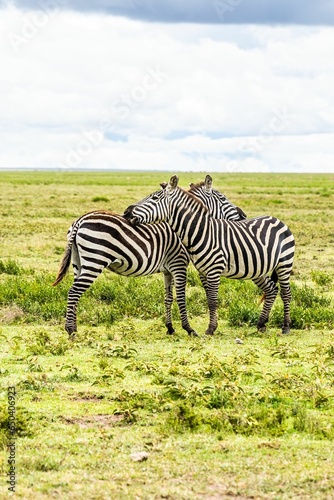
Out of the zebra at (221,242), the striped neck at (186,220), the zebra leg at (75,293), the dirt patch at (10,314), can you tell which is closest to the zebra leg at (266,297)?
the zebra at (221,242)

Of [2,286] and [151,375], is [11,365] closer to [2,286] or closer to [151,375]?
[151,375]

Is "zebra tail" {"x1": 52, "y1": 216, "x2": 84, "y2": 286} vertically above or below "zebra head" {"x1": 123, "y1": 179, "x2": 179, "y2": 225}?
below

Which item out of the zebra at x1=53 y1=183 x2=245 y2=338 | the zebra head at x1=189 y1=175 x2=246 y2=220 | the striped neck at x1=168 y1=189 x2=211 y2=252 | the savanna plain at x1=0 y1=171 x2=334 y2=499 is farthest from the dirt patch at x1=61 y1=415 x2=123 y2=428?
the zebra head at x1=189 y1=175 x2=246 y2=220

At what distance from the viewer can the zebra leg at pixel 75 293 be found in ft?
34.7

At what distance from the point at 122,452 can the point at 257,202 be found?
32.8 metres

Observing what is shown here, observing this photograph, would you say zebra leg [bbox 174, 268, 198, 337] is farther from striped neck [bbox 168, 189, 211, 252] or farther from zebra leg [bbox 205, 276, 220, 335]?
striped neck [bbox 168, 189, 211, 252]

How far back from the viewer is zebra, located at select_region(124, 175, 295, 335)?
35.8 ft

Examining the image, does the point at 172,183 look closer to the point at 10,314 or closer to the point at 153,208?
the point at 153,208

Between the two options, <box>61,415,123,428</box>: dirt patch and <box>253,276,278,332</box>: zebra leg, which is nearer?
<box>61,415,123,428</box>: dirt patch

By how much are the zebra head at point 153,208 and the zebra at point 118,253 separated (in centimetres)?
13

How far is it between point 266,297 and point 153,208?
2184mm

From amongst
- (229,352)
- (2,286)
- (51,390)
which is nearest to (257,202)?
(2,286)

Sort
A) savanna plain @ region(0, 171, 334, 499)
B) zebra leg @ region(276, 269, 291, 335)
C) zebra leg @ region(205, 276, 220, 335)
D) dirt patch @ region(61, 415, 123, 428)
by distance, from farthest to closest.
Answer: zebra leg @ region(276, 269, 291, 335)
zebra leg @ region(205, 276, 220, 335)
dirt patch @ region(61, 415, 123, 428)
savanna plain @ region(0, 171, 334, 499)

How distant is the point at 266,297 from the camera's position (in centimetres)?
1159
